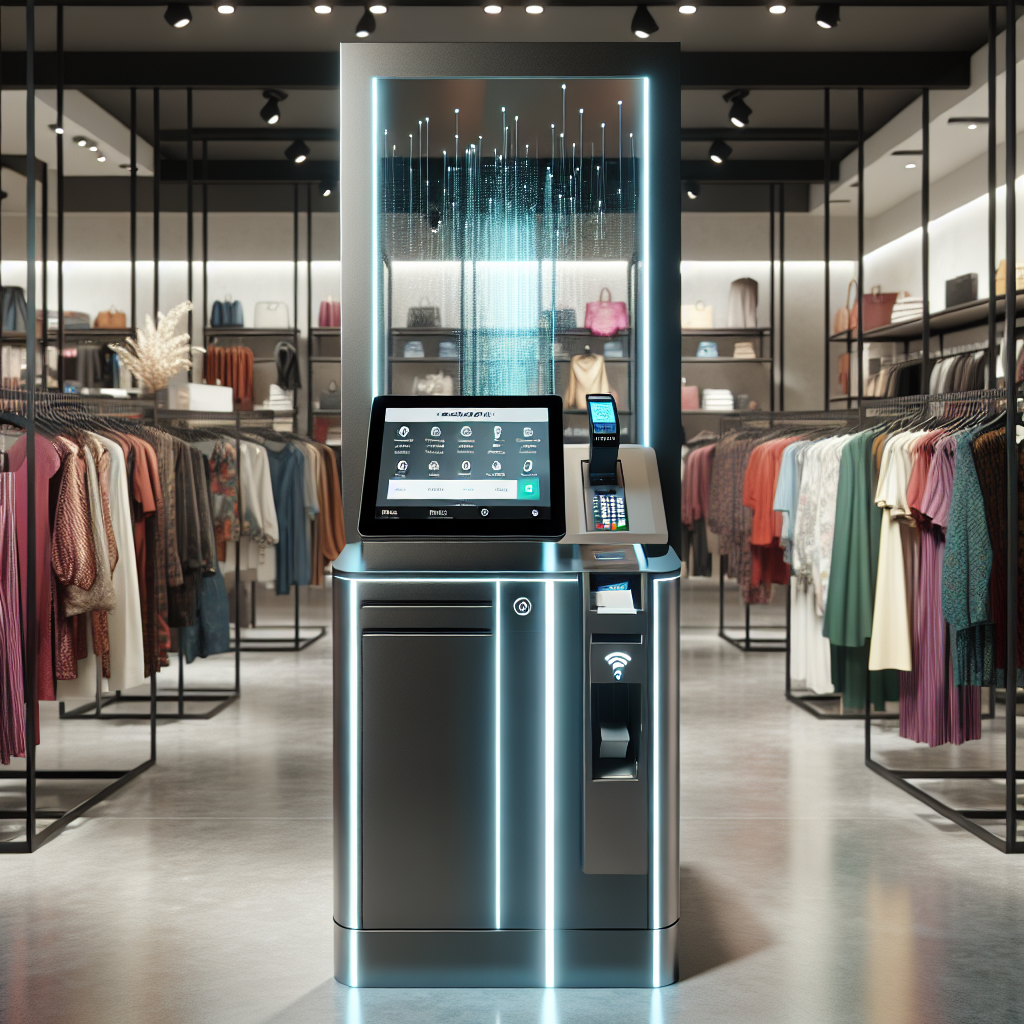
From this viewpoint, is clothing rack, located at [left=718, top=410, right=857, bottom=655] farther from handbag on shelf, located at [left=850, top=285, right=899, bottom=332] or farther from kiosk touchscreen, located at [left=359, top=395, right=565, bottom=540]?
kiosk touchscreen, located at [left=359, top=395, right=565, bottom=540]

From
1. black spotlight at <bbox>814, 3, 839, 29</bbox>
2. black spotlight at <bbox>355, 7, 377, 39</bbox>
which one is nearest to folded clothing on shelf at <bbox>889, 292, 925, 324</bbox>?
black spotlight at <bbox>814, 3, 839, 29</bbox>

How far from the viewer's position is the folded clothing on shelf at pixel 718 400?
1026 cm

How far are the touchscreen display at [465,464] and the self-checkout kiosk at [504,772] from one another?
0.10 meters

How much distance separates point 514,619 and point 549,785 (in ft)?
1.43

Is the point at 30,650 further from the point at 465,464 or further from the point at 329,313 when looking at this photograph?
the point at 329,313

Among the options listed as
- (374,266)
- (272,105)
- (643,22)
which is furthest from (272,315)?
(374,266)

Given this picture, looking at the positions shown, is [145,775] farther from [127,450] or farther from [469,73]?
[469,73]

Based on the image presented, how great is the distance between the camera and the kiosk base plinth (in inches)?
117

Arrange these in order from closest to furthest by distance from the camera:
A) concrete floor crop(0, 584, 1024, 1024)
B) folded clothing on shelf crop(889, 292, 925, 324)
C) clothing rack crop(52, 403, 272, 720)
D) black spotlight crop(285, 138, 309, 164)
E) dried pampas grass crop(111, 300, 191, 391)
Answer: concrete floor crop(0, 584, 1024, 1024) → dried pampas grass crop(111, 300, 191, 391) → clothing rack crop(52, 403, 272, 720) → folded clothing on shelf crop(889, 292, 925, 324) → black spotlight crop(285, 138, 309, 164)

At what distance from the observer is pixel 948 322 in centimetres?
825

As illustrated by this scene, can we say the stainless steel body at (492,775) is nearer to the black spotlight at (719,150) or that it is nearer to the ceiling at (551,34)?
the ceiling at (551,34)

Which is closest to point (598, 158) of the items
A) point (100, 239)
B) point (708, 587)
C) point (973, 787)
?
point (973, 787)

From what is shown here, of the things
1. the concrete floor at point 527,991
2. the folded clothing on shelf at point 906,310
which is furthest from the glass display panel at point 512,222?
the folded clothing on shelf at point 906,310

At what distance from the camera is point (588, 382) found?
341 cm
